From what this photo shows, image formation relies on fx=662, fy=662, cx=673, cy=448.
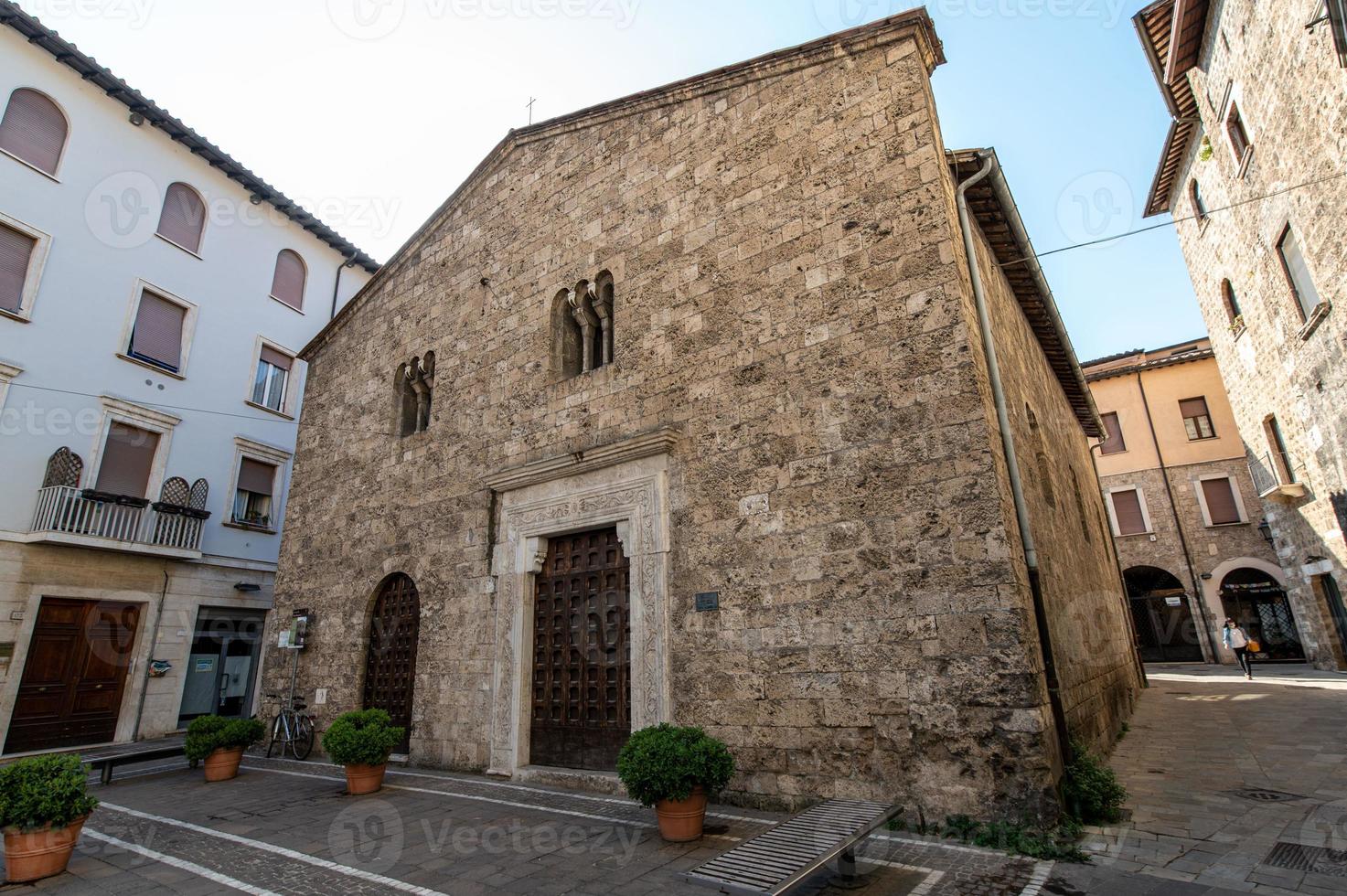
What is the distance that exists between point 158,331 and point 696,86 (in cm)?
1337

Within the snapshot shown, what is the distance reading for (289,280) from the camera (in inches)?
698

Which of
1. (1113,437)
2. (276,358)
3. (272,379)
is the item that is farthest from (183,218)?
(1113,437)

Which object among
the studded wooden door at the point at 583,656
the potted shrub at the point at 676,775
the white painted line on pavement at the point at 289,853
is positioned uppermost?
the studded wooden door at the point at 583,656

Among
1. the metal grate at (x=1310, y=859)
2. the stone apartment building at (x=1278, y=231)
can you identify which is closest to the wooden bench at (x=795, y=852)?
the metal grate at (x=1310, y=859)

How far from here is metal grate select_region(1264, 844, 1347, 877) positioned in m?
3.89

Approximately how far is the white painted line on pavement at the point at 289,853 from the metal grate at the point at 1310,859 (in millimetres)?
5165

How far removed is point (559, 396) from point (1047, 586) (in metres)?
5.83

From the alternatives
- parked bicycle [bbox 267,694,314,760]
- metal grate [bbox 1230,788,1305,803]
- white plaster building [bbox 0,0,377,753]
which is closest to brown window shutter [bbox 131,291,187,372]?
white plaster building [bbox 0,0,377,753]

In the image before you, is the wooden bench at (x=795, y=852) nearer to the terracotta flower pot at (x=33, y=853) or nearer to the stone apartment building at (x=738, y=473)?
the stone apartment building at (x=738, y=473)

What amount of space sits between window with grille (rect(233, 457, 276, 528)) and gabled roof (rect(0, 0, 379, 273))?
6.75m

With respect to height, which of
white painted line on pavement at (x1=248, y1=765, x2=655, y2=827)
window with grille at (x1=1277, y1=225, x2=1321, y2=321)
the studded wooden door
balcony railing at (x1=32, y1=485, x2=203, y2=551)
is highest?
window with grille at (x1=1277, y1=225, x2=1321, y2=321)

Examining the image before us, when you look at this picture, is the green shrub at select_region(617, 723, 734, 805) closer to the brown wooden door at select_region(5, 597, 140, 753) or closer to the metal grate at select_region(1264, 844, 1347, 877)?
the metal grate at select_region(1264, 844, 1347, 877)

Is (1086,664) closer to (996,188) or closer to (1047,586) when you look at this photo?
(1047,586)

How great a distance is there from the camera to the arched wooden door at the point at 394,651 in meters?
9.33
